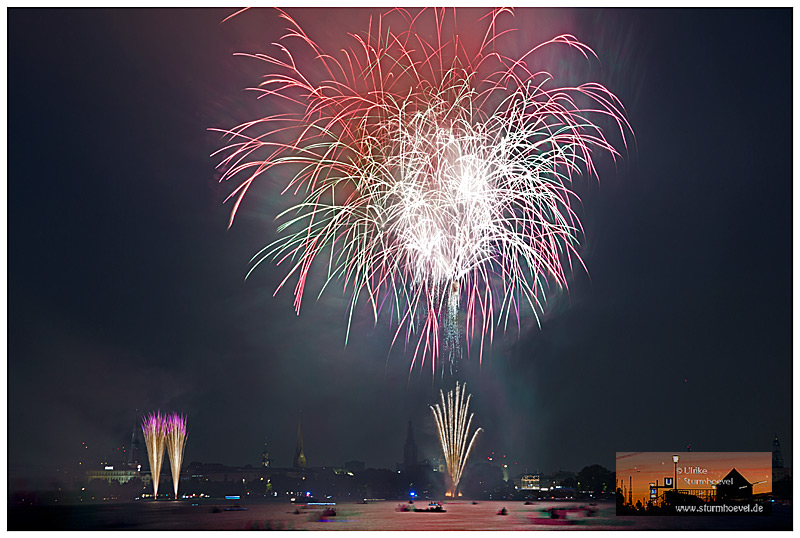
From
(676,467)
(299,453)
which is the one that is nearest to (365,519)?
(299,453)

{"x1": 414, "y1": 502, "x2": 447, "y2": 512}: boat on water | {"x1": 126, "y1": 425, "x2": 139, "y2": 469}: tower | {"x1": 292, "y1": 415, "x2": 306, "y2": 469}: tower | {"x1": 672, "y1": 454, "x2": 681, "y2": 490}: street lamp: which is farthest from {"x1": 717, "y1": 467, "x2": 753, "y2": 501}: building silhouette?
{"x1": 126, "y1": 425, "x2": 139, "y2": 469}: tower

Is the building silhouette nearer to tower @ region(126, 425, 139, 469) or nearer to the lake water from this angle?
the lake water

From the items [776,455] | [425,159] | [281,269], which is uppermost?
[425,159]

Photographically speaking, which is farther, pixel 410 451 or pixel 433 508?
pixel 433 508

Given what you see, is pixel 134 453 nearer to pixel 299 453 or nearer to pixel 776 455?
pixel 299 453

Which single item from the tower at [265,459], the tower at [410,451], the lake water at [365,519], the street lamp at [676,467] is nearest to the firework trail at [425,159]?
the tower at [410,451]

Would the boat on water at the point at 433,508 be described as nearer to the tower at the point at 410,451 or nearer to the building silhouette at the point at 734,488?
the tower at the point at 410,451

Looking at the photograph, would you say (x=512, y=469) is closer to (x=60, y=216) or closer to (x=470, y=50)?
(x=470, y=50)
